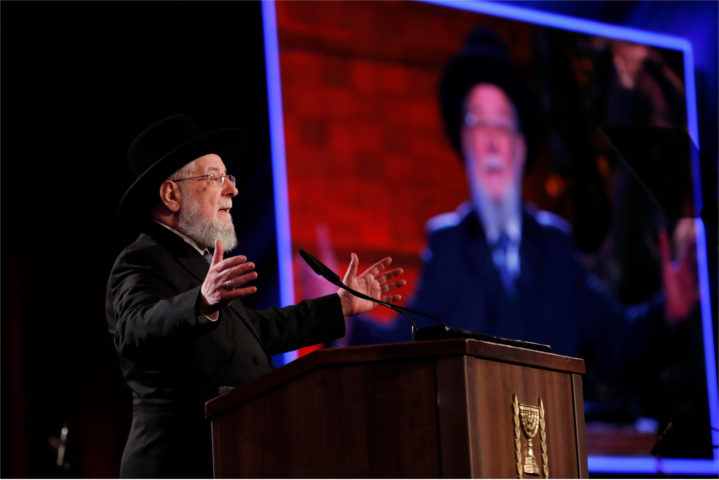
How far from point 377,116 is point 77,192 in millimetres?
1429

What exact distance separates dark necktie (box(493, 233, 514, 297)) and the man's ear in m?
2.00

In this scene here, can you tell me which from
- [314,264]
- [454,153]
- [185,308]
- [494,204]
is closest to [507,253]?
[494,204]

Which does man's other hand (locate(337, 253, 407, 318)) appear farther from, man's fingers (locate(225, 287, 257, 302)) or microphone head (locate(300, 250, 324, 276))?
man's fingers (locate(225, 287, 257, 302))

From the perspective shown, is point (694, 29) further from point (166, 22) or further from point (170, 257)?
point (170, 257)

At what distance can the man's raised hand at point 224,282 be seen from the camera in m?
1.63

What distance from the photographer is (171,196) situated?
2.39 metres

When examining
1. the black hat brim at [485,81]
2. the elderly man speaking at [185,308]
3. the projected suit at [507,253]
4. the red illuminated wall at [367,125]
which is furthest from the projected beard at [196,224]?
the black hat brim at [485,81]

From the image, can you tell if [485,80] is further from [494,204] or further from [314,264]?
[314,264]

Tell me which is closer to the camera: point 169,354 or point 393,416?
point 393,416

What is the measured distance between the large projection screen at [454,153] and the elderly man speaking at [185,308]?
869 mm

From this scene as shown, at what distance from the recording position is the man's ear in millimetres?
2371

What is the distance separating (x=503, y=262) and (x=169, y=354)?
7.60 feet

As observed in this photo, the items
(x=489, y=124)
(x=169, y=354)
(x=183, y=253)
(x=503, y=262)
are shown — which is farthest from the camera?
(x=489, y=124)

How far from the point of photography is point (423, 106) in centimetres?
393
